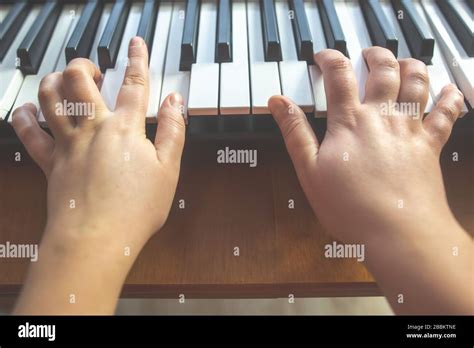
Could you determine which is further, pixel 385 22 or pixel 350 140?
pixel 385 22

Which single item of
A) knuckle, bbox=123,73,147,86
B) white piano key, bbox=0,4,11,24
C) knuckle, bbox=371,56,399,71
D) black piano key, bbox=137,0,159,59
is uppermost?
white piano key, bbox=0,4,11,24

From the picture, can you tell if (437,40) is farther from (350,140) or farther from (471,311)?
(471,311)

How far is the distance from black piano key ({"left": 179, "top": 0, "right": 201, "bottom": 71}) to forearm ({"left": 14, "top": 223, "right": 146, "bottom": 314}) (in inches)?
11.7

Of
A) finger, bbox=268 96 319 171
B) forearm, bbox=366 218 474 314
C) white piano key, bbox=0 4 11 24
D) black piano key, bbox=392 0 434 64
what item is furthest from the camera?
white piano key, bbox=0 4 11 24

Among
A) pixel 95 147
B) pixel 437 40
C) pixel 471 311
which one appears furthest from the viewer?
pixel 437 40

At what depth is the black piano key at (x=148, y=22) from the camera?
0.76 metres

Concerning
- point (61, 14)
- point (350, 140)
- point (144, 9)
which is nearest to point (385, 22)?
point (350, 140)

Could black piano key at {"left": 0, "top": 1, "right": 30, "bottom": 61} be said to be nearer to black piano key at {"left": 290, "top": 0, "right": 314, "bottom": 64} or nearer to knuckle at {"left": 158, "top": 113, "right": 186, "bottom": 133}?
knuckle at {"left": 158, "top": 113, "right": 186, "bottom": 133}

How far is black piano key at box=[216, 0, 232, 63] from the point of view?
71cm

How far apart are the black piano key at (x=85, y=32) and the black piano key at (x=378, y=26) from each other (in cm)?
45

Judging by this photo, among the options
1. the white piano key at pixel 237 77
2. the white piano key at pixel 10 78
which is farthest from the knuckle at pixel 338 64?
the white piano key at pixel 10 78

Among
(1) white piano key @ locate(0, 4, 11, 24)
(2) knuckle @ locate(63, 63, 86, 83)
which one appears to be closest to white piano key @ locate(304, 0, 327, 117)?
(2) knuckle @ locate(63, 63, 86, 83)

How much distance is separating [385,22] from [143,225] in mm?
495

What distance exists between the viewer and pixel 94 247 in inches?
21.0
